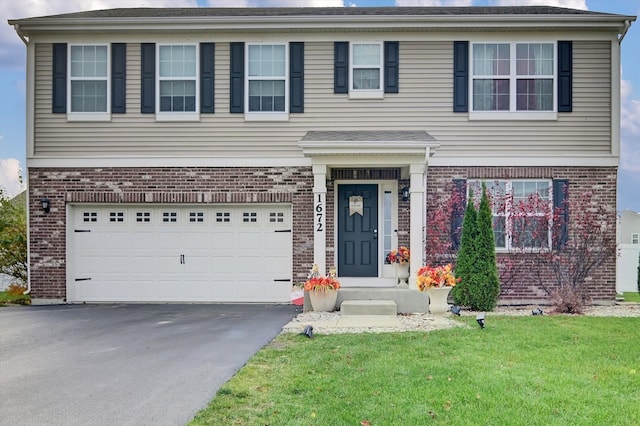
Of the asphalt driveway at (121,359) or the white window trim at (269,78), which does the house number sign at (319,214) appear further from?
the white window trim at (269,78)

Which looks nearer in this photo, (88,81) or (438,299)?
(438,299)

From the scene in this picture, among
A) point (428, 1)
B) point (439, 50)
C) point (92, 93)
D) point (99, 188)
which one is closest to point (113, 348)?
point (99, 188)

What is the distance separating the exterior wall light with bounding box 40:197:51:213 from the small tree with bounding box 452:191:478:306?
8.97 metres

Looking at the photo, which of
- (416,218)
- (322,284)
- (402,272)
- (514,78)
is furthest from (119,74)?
(514,78)

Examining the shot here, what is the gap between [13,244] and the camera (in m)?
15.4

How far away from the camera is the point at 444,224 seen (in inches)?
531

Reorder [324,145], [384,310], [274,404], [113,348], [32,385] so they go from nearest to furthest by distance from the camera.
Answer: [274,404]
[32,385]
[113,348]
[384,310]
[324,145]

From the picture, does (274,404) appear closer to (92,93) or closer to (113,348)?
(113,348)

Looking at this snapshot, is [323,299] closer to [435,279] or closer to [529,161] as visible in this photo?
[435,279]

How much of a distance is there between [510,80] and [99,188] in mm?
9348

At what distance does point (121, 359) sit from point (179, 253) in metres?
6.33

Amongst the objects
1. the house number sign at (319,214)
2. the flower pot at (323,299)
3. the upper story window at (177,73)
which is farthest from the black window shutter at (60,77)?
the flower pot at (323,299)

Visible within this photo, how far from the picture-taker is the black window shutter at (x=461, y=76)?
1364 cm

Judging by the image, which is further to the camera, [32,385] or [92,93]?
[92,93]
